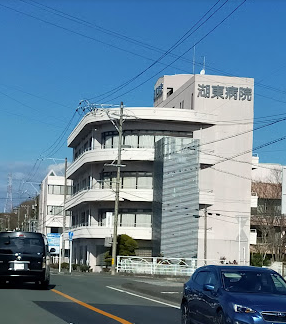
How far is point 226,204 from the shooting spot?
6100 centimetres

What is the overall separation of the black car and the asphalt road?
1.78 feet

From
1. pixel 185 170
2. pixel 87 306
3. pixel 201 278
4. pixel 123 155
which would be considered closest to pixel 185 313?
pixel 201 278

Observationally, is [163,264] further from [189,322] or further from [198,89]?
[189,322]

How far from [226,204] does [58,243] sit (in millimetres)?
15860

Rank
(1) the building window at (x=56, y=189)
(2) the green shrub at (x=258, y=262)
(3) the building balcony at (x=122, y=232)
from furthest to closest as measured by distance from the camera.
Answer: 1. (1) the building window at (x=56, y=189)
2. (2) the green shrub at (x=258, y=262)
3. (3) the building balcony at (x=122, y=232)

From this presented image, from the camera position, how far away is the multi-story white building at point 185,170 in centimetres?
5809

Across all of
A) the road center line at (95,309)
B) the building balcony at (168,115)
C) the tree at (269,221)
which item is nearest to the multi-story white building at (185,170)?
the building balcony at (168,115)

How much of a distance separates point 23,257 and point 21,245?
0.49 meters

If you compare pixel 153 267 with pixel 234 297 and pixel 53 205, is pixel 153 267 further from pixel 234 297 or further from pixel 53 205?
pixel 53 205

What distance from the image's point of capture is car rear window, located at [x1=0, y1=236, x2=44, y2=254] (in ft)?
74.6

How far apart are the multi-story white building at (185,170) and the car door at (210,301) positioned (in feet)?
148

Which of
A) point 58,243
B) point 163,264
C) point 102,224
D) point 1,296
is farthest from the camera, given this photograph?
point 102,224

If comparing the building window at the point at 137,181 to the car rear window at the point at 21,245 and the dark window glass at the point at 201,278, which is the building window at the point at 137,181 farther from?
the dark window glass at the point at 201,278

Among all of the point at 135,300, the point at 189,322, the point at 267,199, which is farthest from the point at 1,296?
the point at 267,199
